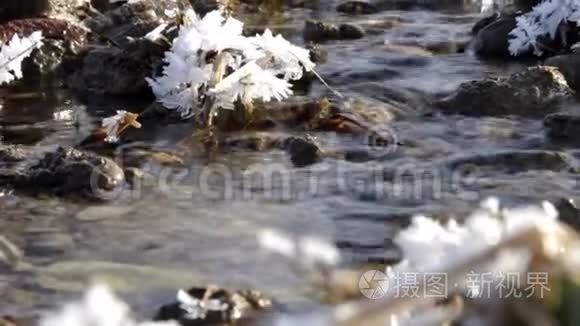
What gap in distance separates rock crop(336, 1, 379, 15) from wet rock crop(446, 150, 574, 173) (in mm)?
3420

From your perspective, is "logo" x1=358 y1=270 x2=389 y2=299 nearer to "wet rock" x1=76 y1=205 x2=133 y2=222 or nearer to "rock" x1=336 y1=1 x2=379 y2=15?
"wet rock" x1=76 y1=205 x2=133 y2=222

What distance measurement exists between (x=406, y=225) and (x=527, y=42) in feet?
8.83

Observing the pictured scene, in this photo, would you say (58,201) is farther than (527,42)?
No

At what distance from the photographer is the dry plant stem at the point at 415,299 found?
0.81 meters

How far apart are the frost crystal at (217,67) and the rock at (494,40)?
1703 mm

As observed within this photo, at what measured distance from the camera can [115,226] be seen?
304 cm

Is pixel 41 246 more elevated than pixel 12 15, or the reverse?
pixel 12 15

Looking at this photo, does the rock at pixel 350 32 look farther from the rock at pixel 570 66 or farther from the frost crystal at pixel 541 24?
the rock at pixel 570 66

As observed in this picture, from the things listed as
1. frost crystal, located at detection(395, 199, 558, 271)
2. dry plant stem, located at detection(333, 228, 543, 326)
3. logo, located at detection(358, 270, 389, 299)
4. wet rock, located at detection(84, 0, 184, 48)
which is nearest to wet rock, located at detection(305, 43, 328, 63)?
wet rock, located at detection(84, 0, 184, 48)

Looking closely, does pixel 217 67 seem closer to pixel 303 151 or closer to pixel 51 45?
pixel 303 151

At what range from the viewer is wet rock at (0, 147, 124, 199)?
3.33 meters

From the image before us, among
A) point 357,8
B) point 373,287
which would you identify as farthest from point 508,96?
point 373,287

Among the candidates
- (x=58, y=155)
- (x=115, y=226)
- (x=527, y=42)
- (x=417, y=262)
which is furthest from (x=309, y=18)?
(x=417, y=262)

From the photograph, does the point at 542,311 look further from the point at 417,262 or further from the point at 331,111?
the point at 331,111
